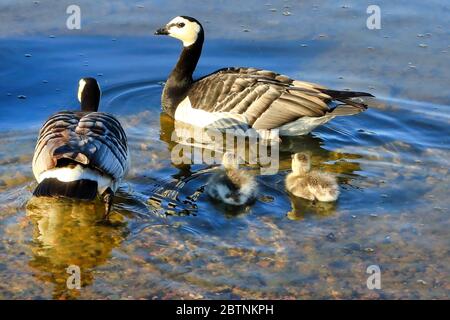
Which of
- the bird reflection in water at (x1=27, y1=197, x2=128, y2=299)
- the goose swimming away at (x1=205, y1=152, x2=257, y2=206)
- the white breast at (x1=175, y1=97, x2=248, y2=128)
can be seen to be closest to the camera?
the bird reflection in water at (x1=27, y1=197, x2=128, y2=299)

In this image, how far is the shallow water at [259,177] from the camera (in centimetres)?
634

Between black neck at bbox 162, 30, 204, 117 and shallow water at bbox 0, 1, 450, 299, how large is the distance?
0.24 metres

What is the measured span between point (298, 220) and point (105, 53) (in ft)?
15.5

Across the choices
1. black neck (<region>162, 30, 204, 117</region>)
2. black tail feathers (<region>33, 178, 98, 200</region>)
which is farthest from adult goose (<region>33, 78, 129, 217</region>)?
black neck (<region>162, 30, 204, 117</region>)

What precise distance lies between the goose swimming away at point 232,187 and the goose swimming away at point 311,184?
405mm

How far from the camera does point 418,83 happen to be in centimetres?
1039

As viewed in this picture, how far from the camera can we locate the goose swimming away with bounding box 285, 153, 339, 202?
24.3 feet

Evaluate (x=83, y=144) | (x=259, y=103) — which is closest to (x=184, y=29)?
(x=259, y=103)

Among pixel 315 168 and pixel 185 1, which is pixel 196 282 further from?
pixel 185 1

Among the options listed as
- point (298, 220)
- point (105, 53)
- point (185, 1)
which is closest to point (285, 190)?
point (298, 220)

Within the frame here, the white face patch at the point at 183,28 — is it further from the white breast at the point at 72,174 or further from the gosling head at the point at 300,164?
the white breast at the point at 72,174

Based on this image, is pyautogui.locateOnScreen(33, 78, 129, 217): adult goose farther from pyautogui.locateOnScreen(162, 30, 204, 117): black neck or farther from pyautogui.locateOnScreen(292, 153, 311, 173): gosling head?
pyautogui.locateOnScreen(162, 30, 204, 117): black neck

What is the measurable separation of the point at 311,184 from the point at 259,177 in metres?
0.81

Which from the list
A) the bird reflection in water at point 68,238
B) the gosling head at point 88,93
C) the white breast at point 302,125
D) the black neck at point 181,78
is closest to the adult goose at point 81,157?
the bird reflection in water at point 68,238
